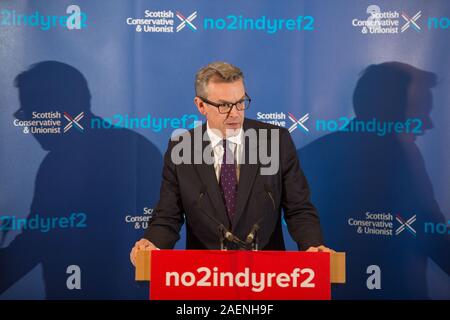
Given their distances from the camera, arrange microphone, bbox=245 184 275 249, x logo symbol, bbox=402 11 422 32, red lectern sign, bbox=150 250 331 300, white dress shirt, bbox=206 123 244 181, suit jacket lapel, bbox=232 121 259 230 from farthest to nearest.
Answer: x logo symbol, bbox=402 11 422 32 → white dress shirt, bbox=206 123 244 181 → suit jacket lapel, bbox=232 121 259 230 → microphone, bbox=245 184 275 249 → red lectern sign, bbox=150 250 331 300

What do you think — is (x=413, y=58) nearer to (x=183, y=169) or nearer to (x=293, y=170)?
(x=293, y=170)

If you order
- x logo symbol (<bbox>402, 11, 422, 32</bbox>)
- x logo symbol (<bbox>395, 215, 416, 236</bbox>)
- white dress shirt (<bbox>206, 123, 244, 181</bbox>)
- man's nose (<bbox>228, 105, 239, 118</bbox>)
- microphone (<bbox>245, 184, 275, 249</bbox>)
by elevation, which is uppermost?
x logo symbol (<bbox>402, 11, 422, 32</bbox>)

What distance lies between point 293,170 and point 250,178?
271 mm

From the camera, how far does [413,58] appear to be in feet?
13.1

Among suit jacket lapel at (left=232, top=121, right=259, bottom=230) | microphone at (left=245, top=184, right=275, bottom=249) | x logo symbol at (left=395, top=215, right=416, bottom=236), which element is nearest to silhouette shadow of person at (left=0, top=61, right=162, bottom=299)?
suit jacket lapel at (left=232, top=121, right=259, bottom=230)

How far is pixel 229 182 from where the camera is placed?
8.57 feet

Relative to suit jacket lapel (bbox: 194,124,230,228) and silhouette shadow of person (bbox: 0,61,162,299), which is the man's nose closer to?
suit jacket lapel (bbox: 194,124,230,228)

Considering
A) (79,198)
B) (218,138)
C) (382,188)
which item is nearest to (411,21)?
(382,188)

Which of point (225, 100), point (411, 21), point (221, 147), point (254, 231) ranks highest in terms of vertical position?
point (411, 21)

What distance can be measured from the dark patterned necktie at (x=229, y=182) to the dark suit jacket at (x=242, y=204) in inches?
2.0

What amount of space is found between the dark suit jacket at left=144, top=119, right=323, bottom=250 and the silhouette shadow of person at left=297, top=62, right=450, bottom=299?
4.67 feet

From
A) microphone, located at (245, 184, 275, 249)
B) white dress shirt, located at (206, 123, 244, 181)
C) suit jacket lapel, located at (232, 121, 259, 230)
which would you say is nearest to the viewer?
microphone, located at (245, 184, 275, 249)

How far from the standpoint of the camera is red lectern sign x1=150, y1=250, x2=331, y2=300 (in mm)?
1895

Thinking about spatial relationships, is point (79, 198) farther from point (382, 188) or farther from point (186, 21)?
point (382, 188)
